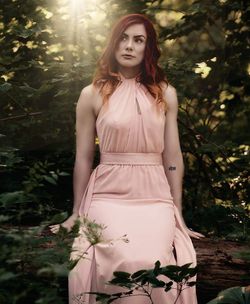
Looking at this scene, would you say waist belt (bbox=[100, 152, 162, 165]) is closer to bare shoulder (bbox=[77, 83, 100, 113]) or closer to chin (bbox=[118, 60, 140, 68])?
bare shoulder (bbox=[77, 83, 100, 113])

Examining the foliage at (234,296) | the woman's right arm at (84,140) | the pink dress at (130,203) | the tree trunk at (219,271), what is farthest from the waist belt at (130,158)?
the foliage at (234,296)

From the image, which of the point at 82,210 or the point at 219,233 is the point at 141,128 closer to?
the point at 82,210

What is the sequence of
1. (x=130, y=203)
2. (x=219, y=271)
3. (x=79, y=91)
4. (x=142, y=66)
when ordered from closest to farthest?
(x=219, y=271)
(x=130, y=203)
(x=142, y=66)
(x=79, y=91)

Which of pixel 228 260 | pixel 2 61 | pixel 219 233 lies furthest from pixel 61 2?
pixel 228 260

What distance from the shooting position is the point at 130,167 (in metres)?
3.41

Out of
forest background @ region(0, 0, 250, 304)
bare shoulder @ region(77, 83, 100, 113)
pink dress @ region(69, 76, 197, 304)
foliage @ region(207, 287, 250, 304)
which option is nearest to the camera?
foliage @ region(207, 287, 250, 304)

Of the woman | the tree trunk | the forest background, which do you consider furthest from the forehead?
the tree trunk

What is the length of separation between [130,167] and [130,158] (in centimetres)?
6

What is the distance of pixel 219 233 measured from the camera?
3771 mm

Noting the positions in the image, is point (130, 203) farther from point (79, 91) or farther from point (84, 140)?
point (79, 91)

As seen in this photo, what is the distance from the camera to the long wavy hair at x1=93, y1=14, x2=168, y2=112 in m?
3.55

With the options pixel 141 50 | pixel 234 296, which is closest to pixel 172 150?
pixel 141 50

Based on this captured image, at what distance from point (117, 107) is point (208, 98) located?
6.34 feet

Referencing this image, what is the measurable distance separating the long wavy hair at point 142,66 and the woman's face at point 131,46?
0.02 m
